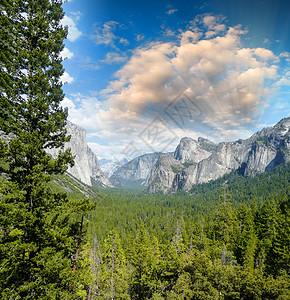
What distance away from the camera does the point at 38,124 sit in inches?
370

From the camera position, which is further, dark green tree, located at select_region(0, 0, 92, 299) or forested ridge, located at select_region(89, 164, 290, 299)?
forested ridge, located at select_region(89, 164, 290, 299)

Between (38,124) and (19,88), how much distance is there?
214 cm

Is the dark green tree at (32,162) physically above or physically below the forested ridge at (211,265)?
above

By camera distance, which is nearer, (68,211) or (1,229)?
(1,229)

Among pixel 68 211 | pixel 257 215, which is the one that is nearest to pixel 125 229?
pixel 257 215

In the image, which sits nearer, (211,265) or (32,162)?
(32,162)

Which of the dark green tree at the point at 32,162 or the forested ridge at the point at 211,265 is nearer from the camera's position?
the dark green tree at the point at 32,162

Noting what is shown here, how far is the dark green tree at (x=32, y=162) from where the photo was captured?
7945 millimetres

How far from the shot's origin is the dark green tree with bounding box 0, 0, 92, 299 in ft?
26.1

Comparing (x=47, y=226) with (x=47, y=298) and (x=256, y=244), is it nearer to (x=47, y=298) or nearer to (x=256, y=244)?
(x=47, y=298)

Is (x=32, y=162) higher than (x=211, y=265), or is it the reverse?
(x=32, y=162)

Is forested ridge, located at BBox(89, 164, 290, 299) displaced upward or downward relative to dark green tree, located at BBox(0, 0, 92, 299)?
downward

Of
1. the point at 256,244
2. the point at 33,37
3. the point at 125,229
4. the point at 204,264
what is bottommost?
the point at 125,229

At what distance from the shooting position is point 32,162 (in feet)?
30.2
